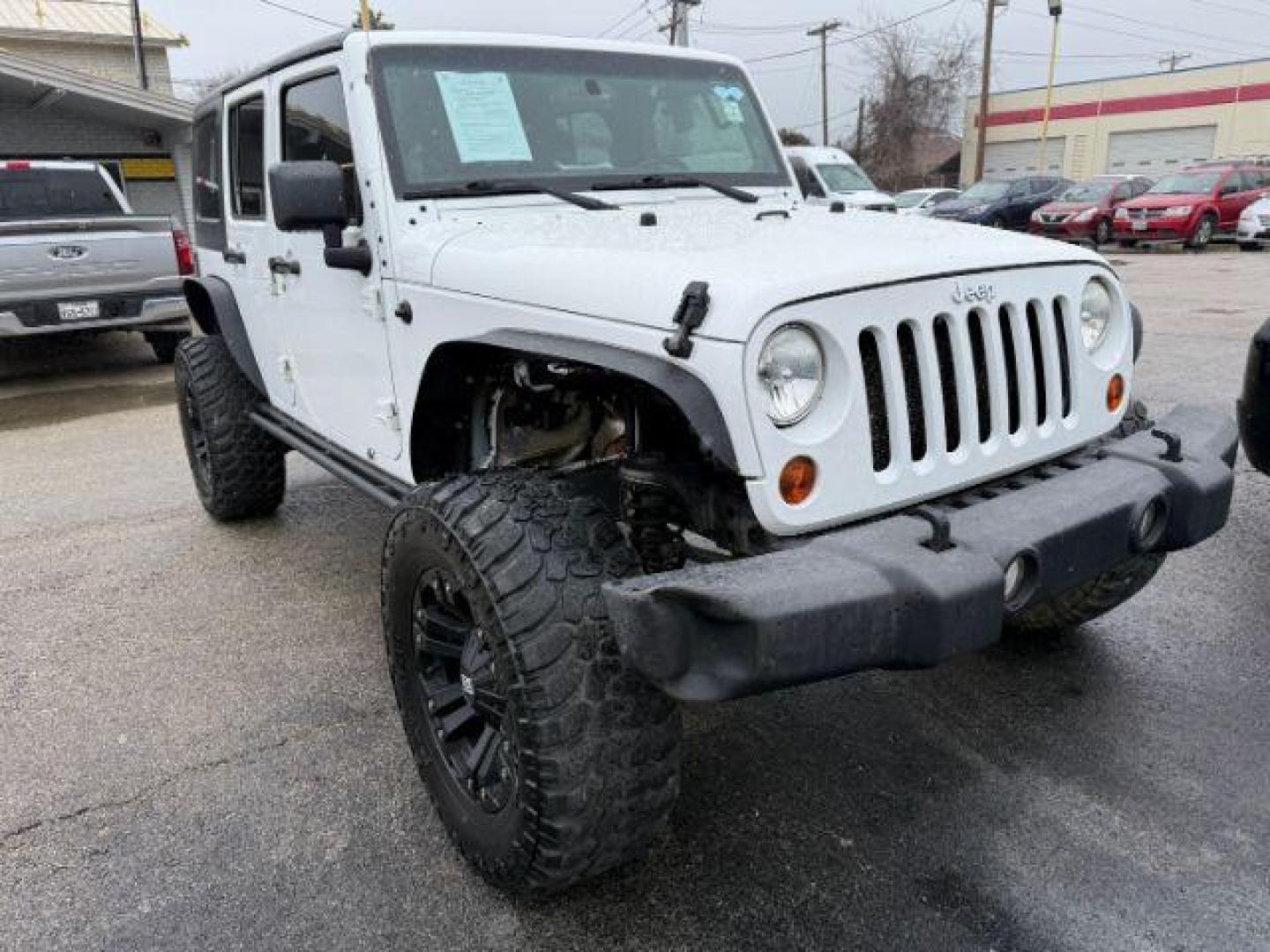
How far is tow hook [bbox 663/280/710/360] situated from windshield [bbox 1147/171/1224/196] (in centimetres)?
2102

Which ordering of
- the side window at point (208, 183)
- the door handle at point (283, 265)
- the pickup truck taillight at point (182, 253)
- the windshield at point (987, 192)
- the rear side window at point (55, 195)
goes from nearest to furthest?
1. the door handle at point (283, 265)
2. the side window at point (208, 183)
3. the pickup truck taillight at point (182, 253)
4. the rear side window at point (55, 195)
5. the windshield at point (987, 192)

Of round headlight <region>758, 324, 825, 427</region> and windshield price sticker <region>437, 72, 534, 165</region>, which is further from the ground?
windshield price sticker <region>437, 72, 534, 165</region>

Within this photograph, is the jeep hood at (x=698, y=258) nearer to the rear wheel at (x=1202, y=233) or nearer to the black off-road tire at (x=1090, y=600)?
the black off-road tire at (x=1090, y=600)

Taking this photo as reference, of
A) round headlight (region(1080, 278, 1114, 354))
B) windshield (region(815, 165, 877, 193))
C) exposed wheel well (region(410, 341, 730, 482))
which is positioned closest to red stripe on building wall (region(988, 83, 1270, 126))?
windshield (region(815, 165, 877, 193))

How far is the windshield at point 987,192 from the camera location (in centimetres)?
2123

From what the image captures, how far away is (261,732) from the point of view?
3.04m

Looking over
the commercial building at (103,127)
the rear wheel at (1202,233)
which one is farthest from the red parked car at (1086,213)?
the commercial building at (103,127)

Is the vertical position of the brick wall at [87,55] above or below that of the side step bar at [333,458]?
above

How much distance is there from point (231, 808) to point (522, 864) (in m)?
1.03

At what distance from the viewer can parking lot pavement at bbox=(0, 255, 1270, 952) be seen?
2207mm

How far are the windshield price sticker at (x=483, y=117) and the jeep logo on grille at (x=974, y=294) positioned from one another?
1.48 meters

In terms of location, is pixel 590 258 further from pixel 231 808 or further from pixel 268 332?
pixel 268 332

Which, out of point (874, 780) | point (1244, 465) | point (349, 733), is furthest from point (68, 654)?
point (1244, 465)

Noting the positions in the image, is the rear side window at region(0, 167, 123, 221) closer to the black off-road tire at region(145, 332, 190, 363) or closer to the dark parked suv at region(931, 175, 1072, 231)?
the black off-road tire at region(145, 332, 190, 363)
